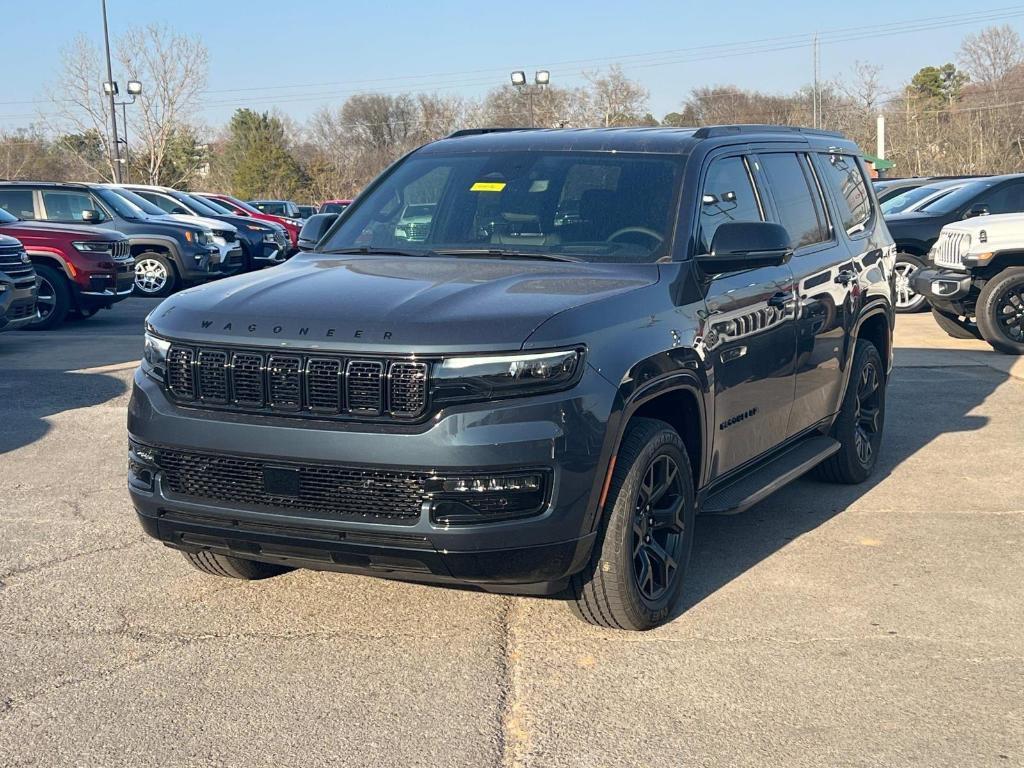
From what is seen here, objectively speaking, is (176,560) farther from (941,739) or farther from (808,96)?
(808,96)

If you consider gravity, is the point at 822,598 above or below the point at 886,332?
below

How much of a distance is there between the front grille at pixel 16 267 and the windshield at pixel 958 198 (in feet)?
36.4

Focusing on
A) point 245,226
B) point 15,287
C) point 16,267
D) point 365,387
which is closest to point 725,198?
point 365,387

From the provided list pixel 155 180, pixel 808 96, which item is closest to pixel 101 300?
pixel 155 180

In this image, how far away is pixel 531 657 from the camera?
14.6 feet

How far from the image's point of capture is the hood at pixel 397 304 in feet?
13.5

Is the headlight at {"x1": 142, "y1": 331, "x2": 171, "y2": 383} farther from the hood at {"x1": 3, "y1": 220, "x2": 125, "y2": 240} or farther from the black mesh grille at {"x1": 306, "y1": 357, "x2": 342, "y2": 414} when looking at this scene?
the hood at {"x1": 3, "y1": 220, "x2": 125, "y2": 240}

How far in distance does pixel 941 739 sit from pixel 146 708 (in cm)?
251

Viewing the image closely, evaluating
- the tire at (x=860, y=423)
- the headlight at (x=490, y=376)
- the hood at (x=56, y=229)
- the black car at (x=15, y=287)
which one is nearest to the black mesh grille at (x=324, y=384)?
the headlight at (x=490, y=376)

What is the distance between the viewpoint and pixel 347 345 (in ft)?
13.6

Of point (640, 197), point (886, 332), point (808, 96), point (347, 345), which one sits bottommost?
point (886, 332)

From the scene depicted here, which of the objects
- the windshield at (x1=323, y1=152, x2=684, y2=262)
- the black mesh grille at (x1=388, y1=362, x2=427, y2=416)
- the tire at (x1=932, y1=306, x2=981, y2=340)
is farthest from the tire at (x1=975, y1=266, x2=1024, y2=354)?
the black mesh grille at (x1=388, y1=362, x2=427, y2=416)

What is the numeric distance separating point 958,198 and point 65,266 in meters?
11.4

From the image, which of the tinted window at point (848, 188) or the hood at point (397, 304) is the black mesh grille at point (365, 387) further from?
the tinted window at point (848, 188)
